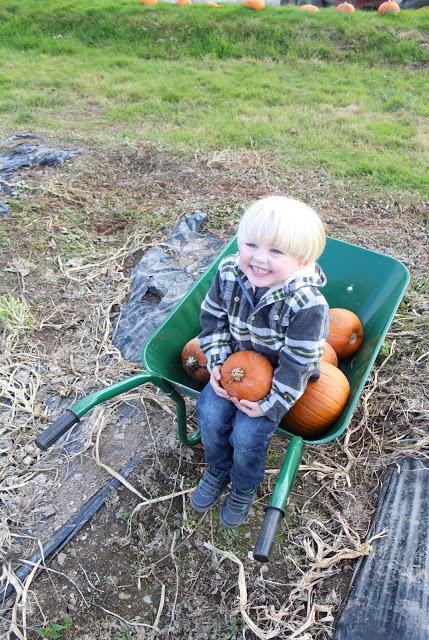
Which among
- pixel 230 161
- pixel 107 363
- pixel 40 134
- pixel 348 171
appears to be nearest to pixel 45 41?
pixel 40 134

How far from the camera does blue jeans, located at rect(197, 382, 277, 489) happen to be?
7.72 feet

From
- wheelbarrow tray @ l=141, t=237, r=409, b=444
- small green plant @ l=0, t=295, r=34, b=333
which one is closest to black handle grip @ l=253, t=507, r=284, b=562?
wheelbarrow tray @ l=141, t=237, r=409, b=444

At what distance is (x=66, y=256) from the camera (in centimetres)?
445

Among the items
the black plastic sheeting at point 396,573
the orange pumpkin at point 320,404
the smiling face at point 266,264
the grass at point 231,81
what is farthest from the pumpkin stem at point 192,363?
the grass at point 231,81

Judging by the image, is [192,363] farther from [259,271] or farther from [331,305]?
[331,305]

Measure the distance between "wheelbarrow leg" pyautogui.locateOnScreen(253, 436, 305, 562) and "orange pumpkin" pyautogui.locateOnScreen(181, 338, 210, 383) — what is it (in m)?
0.79

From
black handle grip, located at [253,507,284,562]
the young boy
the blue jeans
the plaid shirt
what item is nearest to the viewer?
black handle grip, located at [253,507,284,562]

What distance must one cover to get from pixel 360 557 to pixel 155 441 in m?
1.18

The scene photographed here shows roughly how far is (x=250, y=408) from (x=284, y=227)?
2.47 ft

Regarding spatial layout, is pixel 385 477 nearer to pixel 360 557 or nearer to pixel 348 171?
pixel 360 557

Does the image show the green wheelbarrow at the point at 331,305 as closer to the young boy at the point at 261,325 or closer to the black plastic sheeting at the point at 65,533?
the young boy at the point at 261,325

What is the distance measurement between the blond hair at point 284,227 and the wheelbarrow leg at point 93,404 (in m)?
0.70

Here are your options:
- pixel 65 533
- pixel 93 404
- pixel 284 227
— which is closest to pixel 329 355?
pixel 284 227

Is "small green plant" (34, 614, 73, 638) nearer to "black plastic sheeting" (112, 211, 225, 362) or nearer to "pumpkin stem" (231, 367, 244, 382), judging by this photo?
"pumpkin stem" (231, 367, 244, 382)
